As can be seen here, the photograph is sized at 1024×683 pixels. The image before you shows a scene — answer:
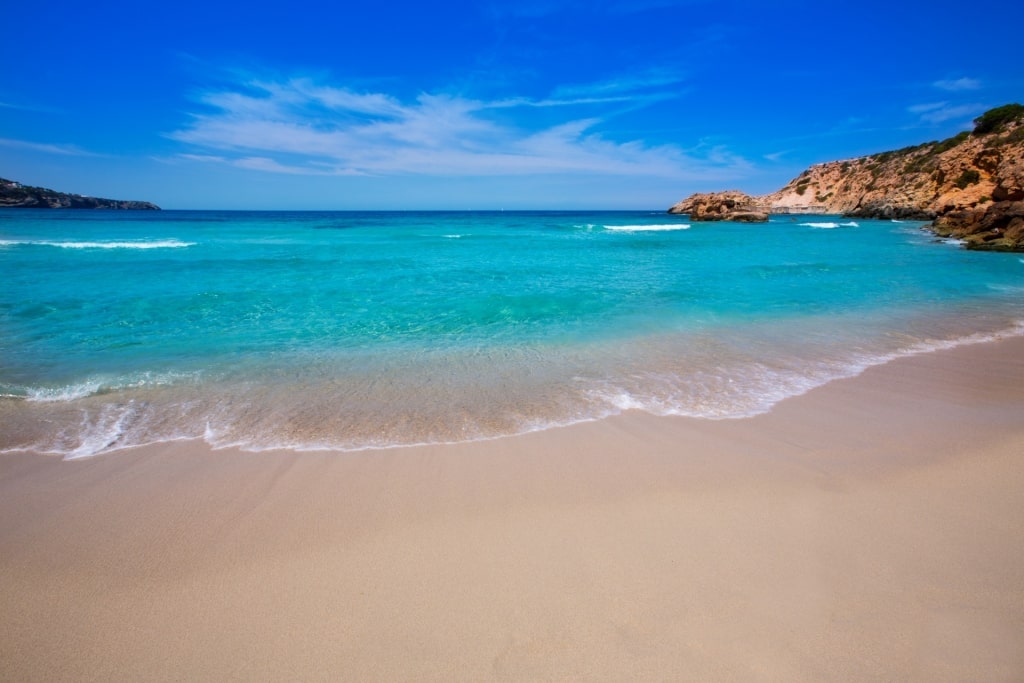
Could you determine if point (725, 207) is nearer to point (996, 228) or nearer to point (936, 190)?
point (936, 190)

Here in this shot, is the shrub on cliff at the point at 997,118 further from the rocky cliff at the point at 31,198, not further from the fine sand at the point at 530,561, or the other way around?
the rocky cliff at the point at 31,198

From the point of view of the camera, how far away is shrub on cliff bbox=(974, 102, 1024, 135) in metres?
46.9

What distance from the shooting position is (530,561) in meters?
2.88

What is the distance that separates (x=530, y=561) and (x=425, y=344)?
5.68 metres

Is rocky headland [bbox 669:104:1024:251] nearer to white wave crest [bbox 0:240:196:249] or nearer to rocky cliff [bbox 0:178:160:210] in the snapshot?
white wave crest [bbox 0:240:196:249]

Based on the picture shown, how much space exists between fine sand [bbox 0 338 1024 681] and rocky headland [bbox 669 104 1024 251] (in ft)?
99.4

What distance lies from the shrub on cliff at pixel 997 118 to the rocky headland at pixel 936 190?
0.26ft

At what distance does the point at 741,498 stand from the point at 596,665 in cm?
187

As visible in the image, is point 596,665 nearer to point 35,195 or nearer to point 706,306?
point 706,306

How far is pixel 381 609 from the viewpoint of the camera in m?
2.54

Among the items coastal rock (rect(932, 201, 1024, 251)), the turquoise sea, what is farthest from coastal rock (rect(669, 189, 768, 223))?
the turquoise sea

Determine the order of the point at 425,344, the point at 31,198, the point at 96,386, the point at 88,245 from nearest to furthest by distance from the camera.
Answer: the point at 96,386
the point at 425,344
the point at 88,245
the point at 31,198

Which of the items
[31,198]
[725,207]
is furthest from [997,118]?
[31,198]

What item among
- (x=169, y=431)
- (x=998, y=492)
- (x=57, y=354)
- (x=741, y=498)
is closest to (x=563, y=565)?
(x=741, y=498)
